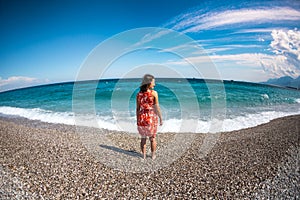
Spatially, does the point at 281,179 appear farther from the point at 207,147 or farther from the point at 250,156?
the point at 207,147

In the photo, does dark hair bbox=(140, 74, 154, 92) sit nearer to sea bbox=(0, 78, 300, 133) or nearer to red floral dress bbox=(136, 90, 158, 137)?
red floral dress bbox=(136, 90, 158, 137)

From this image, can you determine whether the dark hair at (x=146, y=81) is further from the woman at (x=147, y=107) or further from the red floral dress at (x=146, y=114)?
the red floral dress at (x=146, y=114)

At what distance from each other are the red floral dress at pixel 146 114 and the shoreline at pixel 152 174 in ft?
3.14

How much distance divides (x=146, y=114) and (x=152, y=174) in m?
1.50

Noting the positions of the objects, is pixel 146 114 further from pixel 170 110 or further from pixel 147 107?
pixel 170 110

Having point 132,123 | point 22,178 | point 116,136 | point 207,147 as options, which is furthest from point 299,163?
point 132,123

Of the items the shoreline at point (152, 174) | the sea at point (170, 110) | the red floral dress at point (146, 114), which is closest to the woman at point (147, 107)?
the red floral dress at point (146, 114)

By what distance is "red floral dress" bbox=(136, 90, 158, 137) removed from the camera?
171 inches

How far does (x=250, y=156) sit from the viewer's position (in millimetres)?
4988

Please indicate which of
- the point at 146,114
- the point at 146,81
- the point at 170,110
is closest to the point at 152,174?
the point at 146,114

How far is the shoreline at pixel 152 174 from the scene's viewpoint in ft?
11.1

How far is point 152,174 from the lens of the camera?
409 centimetres

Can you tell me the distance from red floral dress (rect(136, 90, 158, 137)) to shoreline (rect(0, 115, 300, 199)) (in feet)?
3.14

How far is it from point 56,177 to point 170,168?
272 centimetres
